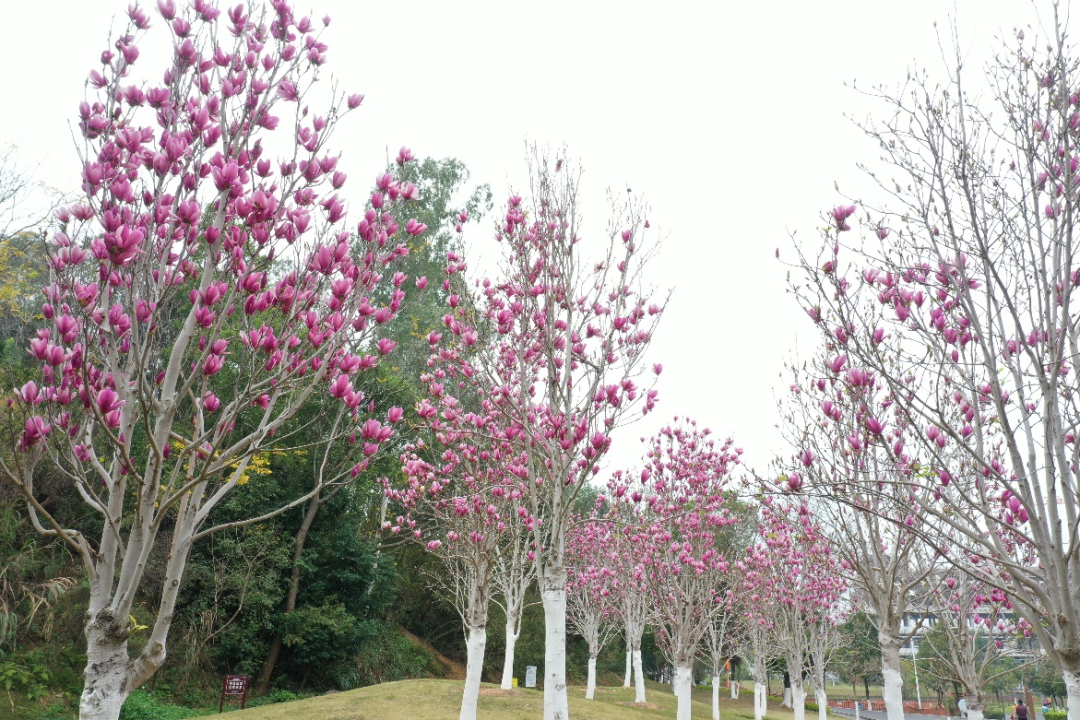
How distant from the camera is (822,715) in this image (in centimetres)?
1880

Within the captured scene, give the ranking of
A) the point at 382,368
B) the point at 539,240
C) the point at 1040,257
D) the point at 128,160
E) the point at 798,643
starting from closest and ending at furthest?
1. the point at 128,160
2. the point at 1040,257
3. the point at 539,240
4. the point at 798,643
5. the point at 382,368

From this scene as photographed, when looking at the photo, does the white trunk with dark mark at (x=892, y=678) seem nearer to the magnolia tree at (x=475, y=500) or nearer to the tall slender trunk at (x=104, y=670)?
the magnolia tree at (x=475, y=500)

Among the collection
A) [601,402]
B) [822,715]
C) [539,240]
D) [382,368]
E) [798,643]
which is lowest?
[822,715]

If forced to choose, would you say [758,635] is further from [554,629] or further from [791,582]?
[554,629]

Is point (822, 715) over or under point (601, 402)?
under

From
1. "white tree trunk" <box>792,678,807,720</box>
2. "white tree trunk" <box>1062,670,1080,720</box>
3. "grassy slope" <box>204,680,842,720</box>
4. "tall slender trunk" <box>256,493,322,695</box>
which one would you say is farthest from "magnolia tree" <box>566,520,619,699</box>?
"white tree trunk" <box>1062,670,1080,720</box>

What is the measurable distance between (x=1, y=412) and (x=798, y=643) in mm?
17090

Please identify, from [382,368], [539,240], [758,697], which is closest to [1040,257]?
[539,240]

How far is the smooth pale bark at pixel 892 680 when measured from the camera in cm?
679

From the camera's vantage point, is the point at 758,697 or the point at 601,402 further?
the point at 758,697

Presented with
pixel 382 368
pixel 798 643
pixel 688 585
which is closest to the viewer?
pixel 688 585

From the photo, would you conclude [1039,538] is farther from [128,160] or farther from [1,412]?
[1,412]

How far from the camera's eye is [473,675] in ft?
30.2

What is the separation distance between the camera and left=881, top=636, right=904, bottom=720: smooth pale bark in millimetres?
6793
